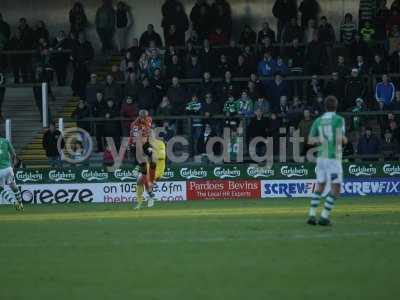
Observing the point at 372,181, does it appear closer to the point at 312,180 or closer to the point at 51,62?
the point at 312,180

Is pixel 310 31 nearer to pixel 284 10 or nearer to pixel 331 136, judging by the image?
pixel 284 10

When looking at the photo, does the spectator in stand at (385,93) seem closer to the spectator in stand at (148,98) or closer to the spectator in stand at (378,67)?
the spectator in stand at (378,67)

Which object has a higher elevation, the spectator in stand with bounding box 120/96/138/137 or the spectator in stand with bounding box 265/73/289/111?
the spectator in stand with bounding box 265/73/289/111

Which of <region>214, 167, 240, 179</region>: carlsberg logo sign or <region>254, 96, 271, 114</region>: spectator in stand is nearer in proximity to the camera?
<region>214, 167, 240, 179</region>: carlsberg logo sign

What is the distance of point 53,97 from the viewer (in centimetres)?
3316

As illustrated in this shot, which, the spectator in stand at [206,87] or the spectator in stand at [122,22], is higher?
the spectator in stand at [122,22]

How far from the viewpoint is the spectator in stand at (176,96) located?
29297mm

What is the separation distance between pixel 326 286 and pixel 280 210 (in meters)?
10.5

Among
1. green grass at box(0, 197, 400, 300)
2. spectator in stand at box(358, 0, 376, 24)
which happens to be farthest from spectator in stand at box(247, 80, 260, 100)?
green grass at box(0, 197, 400, 300)

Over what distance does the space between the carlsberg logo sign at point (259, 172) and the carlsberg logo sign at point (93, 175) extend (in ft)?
13.1

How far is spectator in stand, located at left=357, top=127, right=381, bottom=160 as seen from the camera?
27.6m

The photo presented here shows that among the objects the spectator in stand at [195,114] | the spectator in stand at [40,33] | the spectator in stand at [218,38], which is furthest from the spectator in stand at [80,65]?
the spectator in stand at [195,114]

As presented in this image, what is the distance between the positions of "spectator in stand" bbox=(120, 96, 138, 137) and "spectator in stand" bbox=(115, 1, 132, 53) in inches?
226

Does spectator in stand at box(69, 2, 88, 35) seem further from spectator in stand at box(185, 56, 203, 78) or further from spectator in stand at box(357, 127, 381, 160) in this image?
spectator in stand at box(357, 127, 381, 160)
